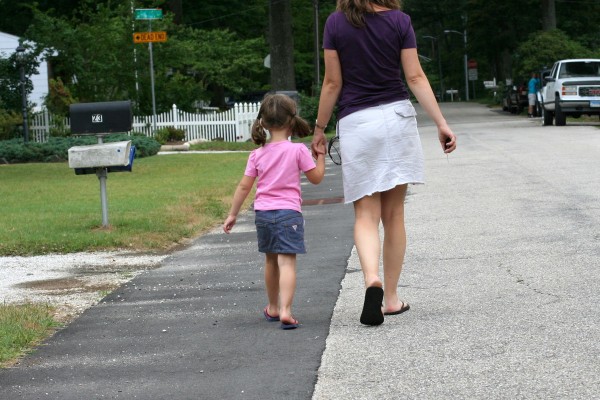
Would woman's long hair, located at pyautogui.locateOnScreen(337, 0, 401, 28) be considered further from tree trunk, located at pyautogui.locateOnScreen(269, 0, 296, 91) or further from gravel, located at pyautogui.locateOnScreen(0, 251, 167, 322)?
tree trunk, located at pyautogui.locateOnScreen(269, 0, 296, 91)

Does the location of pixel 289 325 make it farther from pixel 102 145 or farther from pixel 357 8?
pixel 102 145

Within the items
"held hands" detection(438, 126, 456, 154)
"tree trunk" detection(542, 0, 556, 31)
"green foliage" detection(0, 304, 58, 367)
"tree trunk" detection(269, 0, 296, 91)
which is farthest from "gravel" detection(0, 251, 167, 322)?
"tree trunk" detection(542, 0, 556, 31)

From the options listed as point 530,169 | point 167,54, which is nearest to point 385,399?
point 530,169

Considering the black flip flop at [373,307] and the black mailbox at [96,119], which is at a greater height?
the black mailbox at [96,119]

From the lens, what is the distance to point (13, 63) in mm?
33031

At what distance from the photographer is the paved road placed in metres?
5.30

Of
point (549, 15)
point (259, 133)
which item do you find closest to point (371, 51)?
point (259, 133)

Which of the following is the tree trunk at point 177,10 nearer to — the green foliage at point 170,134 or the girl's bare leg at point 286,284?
the green foliage at point 170,134

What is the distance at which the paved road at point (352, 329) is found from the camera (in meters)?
5.30

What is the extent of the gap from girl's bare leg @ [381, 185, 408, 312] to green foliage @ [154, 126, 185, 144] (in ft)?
88.9

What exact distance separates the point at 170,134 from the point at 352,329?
2802 cm

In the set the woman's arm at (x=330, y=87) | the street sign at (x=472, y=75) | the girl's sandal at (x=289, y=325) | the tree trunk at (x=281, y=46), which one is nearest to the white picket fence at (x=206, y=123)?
the tree trunk at (x=281, y=46)

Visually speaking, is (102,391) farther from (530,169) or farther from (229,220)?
(530,169)

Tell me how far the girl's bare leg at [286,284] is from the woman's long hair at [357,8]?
4.49 feet
